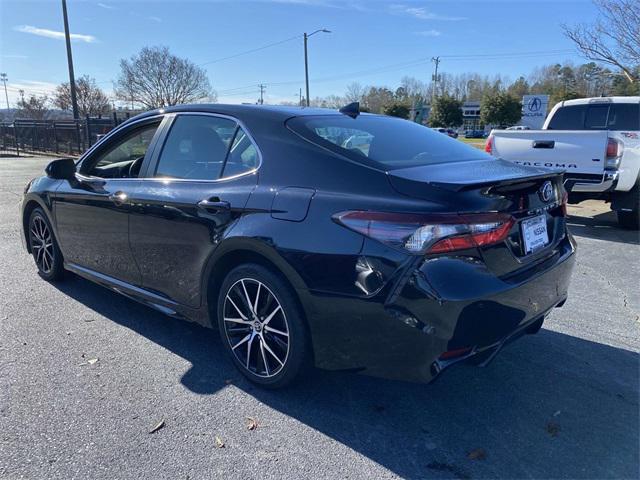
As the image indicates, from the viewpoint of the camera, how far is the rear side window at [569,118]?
9141 mm

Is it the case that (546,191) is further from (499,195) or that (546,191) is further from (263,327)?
(263,327)

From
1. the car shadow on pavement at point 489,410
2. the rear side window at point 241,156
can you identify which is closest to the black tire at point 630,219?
the car shadow on pavement at point 489,410

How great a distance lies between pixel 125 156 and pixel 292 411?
2.67m

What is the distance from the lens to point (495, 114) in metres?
52.0

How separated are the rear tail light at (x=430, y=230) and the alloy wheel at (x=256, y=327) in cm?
76

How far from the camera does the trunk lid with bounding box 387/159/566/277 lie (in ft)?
7.51

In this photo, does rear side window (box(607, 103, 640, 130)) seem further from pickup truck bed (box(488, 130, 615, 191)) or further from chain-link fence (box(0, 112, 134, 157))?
chain-link fence (box(0, 112, 134, 157))

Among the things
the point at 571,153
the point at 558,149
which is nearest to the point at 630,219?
the point at 571,153

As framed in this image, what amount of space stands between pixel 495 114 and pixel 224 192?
54.3 meters

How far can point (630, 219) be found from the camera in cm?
752

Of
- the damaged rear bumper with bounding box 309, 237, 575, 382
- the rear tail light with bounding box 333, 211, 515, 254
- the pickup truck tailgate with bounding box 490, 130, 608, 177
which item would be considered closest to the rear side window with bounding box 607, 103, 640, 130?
the pickup truck tailgate with bounding box 490, 130, 608, 177

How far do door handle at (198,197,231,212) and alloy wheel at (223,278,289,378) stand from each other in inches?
17.5

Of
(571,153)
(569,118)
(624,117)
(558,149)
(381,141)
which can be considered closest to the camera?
(381,141)

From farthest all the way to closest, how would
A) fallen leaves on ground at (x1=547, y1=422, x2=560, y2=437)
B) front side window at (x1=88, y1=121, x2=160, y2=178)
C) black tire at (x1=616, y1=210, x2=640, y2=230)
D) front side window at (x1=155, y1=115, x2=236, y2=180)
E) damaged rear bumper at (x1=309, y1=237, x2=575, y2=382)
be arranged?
black tire at (x1=616, y1=210, x2=640, y2=230)
front side window at (x1=88, y1=121, x2=160, y2=178)
front side window at (x1=155, y1=115, x2=236, y2=180)
fallen leaves on ground at (x1=547, y1=422, x2=560, y2=437)
damaged rear bumper at (x1=309, y1=237, x2=575, y2=382)
